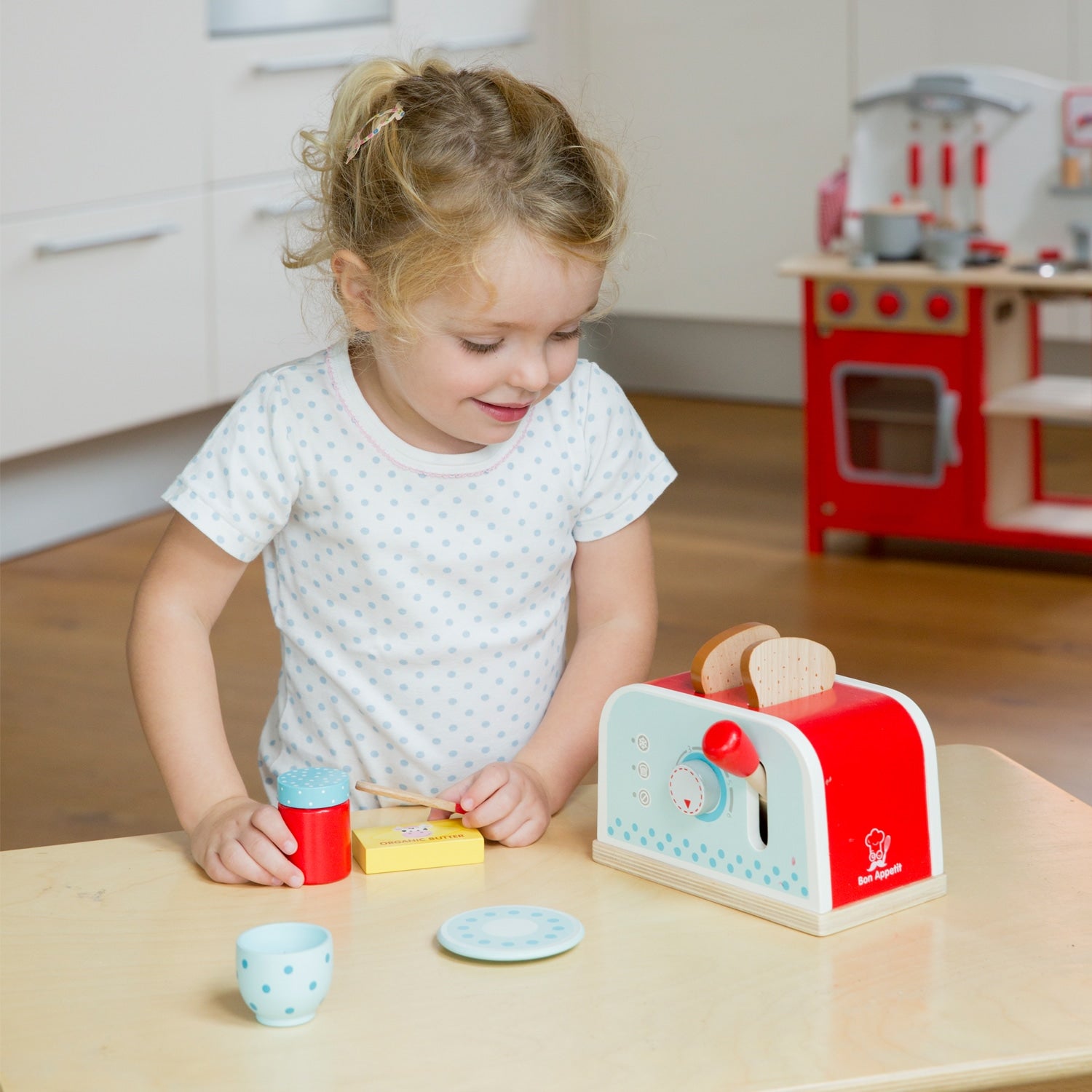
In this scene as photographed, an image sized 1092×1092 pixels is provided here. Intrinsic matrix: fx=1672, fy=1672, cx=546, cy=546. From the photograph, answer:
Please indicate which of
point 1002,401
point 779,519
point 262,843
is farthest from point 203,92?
point 262,843

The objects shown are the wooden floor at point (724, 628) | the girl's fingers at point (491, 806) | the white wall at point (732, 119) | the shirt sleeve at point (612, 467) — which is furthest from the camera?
the white wall at point (732, 119)

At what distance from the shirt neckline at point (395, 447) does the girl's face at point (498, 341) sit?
0.06 metres

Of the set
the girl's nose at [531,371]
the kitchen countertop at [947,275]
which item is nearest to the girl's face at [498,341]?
the girl's nose at [531,371]

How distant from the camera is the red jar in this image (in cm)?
89

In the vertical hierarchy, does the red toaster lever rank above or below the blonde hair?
below

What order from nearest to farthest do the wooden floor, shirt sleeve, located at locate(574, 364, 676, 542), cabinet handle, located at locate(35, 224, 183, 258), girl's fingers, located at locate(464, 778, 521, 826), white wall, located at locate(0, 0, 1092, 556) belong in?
girl's fingers, located at locate(464, 778, 521, 826)
shirt sleeve, located at locate(574, 364, 676, 542)
the wooden floor
cabinet handle, located at locate(35, 224, 183, 258)
white wall, located at locate(0, 0, 1092, 556)

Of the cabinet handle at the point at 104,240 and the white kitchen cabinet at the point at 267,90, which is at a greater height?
the white kitchen cabinet at the point at 267,90

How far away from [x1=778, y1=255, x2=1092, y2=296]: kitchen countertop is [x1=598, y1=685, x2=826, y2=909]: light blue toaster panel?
2092 mm

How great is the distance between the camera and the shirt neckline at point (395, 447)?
1.12 meters

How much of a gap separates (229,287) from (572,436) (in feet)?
7.87

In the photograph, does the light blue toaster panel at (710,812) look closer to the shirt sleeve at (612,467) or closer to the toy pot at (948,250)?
the shirt sleeve at (612,467)

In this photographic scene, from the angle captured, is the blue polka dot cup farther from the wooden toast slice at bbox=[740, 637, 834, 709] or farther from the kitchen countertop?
the kitchen countertop

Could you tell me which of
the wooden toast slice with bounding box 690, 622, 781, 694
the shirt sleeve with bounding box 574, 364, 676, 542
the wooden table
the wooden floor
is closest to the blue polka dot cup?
the wooden table

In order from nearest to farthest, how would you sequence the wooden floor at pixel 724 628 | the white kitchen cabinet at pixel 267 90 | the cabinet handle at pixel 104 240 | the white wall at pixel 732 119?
1. the wooden floor at pixel 724 628
2. the cabinet handle at pixel 104 240
3. the white kitchen cabinet at pixel 267 90
4. the white wall at pixel 732 119
